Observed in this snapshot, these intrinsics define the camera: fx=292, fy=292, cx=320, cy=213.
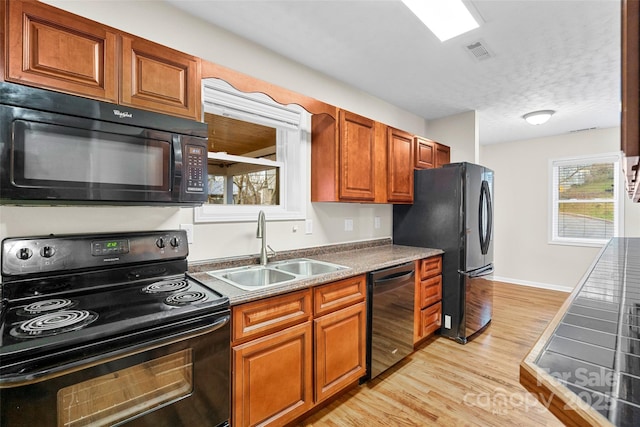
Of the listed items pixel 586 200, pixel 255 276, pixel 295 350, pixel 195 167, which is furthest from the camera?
pixel 586 200

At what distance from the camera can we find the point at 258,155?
2.50 m

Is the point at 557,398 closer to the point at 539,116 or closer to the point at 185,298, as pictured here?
the point at 185,298

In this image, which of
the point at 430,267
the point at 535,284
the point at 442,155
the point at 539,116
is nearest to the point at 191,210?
the point at 430,267

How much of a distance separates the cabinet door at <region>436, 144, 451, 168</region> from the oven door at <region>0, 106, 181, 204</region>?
3.12m

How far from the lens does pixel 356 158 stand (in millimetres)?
2604

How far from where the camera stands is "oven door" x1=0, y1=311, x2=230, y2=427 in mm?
916

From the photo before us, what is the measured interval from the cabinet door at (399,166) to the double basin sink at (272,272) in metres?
1.11

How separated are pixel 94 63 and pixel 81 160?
45 centimetres

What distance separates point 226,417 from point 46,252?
1131 mm

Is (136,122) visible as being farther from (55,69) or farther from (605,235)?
(605,235)


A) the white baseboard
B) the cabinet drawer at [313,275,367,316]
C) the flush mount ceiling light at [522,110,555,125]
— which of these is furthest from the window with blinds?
the cabinet drawer at [313,275,367,316]

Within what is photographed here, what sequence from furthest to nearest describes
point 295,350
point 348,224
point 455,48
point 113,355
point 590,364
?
point 348,224, point 455,48, point 295,350, point 113,355, point 590,364

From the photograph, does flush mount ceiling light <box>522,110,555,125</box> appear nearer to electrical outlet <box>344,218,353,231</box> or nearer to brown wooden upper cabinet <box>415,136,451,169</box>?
brown wooden upper cabinet <box>415,136,451,169</box>

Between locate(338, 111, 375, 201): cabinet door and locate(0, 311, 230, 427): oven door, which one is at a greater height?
locate(338, 111, 375, 201): cabinet door
